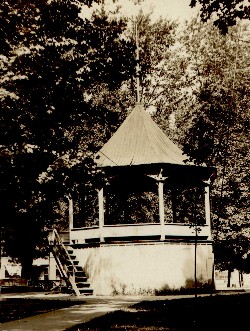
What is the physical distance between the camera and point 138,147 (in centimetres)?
2391

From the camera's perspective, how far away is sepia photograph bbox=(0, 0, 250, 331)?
11.9m

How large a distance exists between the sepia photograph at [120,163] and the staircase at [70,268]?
0.20ft

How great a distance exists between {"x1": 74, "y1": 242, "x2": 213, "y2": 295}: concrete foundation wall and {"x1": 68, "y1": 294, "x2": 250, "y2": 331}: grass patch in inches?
262

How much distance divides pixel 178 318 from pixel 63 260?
1167 centimetres

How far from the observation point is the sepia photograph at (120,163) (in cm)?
1190

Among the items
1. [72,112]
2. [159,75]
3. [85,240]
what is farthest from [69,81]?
[159,75]

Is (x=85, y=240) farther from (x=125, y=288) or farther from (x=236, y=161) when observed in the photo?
(x=236, y=161)

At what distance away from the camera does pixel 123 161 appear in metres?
22.9

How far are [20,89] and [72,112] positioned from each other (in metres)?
1.96

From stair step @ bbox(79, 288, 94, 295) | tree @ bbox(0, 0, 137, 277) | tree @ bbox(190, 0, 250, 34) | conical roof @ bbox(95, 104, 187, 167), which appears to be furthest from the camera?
conical roof @ bbox(95, 104, 187, 167)

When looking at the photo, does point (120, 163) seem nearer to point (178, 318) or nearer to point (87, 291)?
point (87, 291)

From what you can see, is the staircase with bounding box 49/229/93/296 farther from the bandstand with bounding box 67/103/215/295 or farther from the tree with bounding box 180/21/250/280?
the tree with bounding box 180/21/250/280

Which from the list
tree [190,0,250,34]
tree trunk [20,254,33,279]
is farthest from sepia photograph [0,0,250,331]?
tree trunk [20,254,33,279]

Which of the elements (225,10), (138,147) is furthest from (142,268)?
(225,10)
